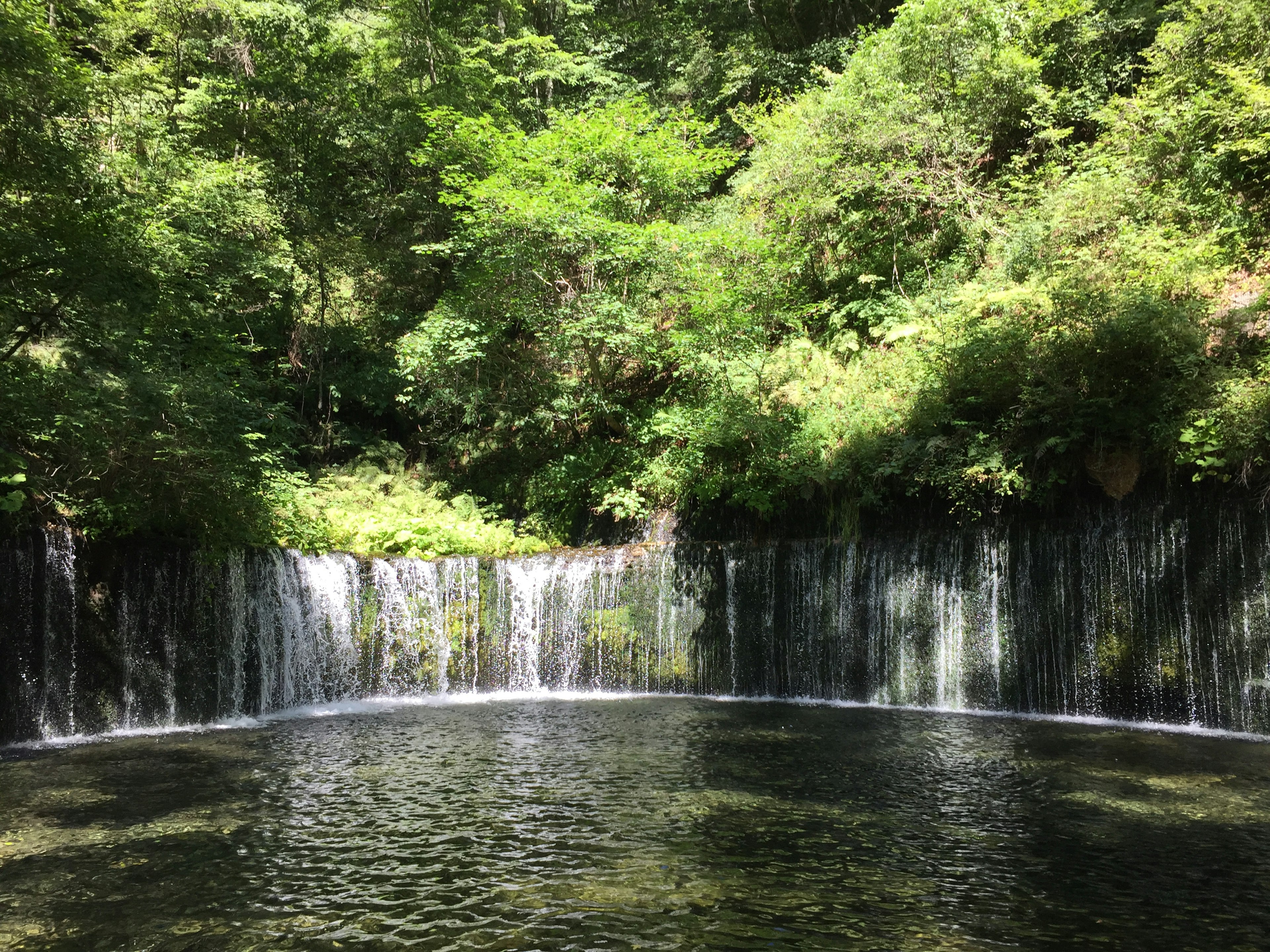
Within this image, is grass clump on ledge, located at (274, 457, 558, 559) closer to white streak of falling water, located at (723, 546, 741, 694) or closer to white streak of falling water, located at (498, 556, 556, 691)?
white streak of falling water, located at (498, 556, 556, 691)

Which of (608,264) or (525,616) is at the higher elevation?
(608,264)

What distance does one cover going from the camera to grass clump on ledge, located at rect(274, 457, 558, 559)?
44.0 ft

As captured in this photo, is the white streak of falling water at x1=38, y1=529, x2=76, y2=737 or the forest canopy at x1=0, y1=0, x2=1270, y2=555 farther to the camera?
the forest canopy at x1=0, y1=0, x2=1270, y2=555

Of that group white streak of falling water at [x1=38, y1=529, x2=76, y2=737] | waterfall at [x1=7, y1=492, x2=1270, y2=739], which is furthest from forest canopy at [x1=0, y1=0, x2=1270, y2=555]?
waterfall at [x1=7, y1=492, x2=1270, y2=739]

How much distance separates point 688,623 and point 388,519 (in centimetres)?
638

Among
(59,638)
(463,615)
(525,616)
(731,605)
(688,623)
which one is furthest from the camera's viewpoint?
(525,616)

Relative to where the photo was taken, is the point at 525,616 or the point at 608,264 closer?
the point at 525,616

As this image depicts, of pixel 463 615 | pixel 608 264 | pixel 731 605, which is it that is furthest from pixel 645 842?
pixel 608 264

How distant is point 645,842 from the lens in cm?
591

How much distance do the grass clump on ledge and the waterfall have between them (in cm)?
116

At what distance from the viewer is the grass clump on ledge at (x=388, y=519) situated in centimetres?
1341

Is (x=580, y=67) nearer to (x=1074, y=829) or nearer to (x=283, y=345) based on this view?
(x=283, y=345)

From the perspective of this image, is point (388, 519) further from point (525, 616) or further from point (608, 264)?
point (608, 264)

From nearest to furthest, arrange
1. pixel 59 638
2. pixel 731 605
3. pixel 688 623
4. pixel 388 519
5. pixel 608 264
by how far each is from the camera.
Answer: pixel 59 638 → pixel 731 605 → pixel 688 623 → pixel 388 519 → pixel 608 264
